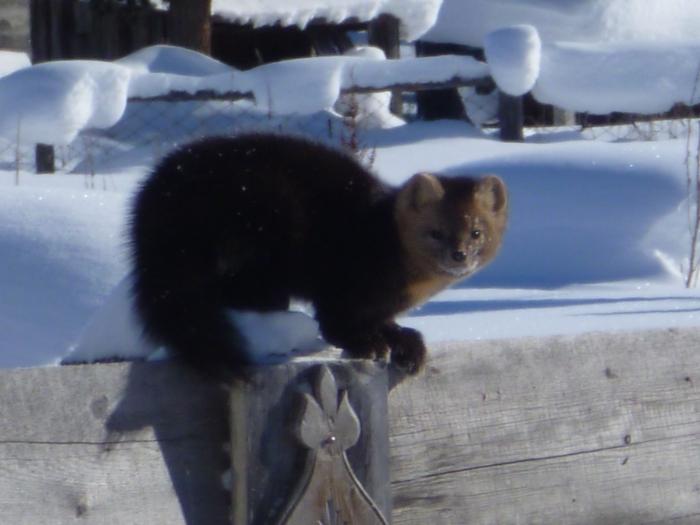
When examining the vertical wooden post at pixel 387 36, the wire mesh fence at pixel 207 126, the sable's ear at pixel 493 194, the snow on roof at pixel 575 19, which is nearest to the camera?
the sable's ear at pixel 493 194

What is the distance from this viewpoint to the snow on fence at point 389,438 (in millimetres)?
1851

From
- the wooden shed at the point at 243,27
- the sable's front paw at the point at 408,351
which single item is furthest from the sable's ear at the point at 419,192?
the wooden shed at the point at 243,27

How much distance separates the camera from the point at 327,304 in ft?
9.13

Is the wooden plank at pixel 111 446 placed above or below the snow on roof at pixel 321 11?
above

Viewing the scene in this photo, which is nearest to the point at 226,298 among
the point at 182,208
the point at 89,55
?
the point at 182,208

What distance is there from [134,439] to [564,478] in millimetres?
825

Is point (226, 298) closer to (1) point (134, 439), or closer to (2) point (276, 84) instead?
(1) point (134, 439)

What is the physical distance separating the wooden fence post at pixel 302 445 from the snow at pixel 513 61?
798 cm

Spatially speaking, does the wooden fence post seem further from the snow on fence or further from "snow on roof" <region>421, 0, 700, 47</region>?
"snow on roof" <region>421, 0, 700, 47</region>

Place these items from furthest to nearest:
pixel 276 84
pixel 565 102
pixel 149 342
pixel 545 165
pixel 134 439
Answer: pixel 565 102 → pixel 276 84 → pixel 545 165 → pixel 149 342 → pixel 134 439

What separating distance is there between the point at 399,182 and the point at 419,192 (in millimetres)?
4778

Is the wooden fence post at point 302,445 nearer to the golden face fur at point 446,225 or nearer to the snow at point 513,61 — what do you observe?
the golden face fur at point 446,225

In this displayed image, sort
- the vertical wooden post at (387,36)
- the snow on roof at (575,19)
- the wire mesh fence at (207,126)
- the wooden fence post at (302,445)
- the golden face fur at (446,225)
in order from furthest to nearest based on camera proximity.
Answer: the vertical wooden post at (387,36)
the snow on roof at (575,19)
the wire mesh fence at (207,126)
the golden face fur at (446,225)
the wooden fence post at (302,445)

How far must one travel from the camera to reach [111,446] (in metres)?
1.89
